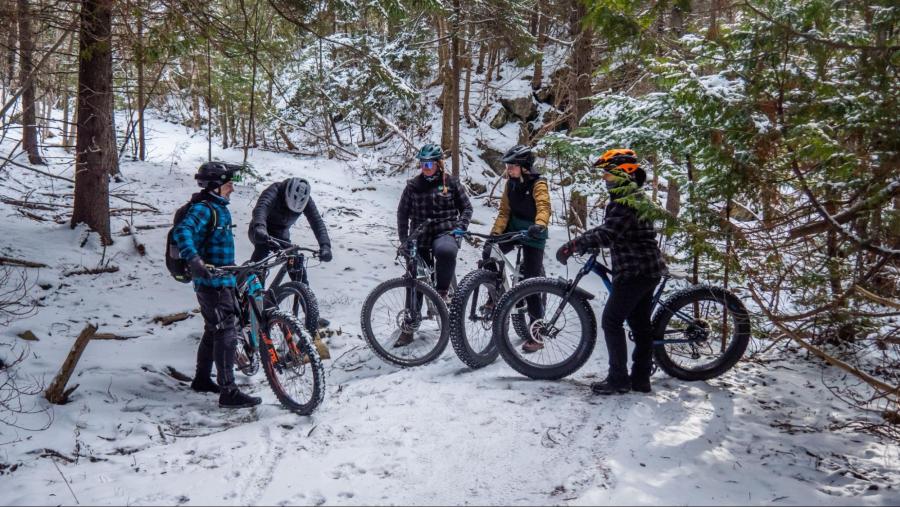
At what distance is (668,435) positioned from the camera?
4039 millimetres

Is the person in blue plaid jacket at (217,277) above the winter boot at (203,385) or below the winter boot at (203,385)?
above

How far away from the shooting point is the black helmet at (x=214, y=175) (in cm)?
486

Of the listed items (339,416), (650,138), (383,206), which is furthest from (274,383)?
(383,206)

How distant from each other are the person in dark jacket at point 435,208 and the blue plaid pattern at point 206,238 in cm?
190

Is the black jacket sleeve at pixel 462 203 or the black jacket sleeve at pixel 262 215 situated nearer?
the black jacket sleeve at pixel 262 215

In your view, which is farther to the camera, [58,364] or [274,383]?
[58,364]

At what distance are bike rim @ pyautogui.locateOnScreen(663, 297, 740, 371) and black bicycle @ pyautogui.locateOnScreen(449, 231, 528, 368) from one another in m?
1.40

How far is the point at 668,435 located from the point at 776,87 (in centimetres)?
280

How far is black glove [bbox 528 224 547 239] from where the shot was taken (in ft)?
18.2

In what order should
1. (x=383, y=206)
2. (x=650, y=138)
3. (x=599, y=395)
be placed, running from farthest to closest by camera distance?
(x=383, y=206) → (x=650, y=138) → (x=599, y=395)

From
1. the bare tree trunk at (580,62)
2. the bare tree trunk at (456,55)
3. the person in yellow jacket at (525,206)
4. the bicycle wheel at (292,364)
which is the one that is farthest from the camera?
the bare tree trunk at (456,55)

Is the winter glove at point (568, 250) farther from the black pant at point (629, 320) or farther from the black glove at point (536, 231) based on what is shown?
the black glove at point (536, 231)

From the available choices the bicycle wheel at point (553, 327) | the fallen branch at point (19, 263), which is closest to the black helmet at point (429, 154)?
the bicycle wheel at point (553, 327)

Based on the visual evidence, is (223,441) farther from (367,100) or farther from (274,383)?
(367,100)
